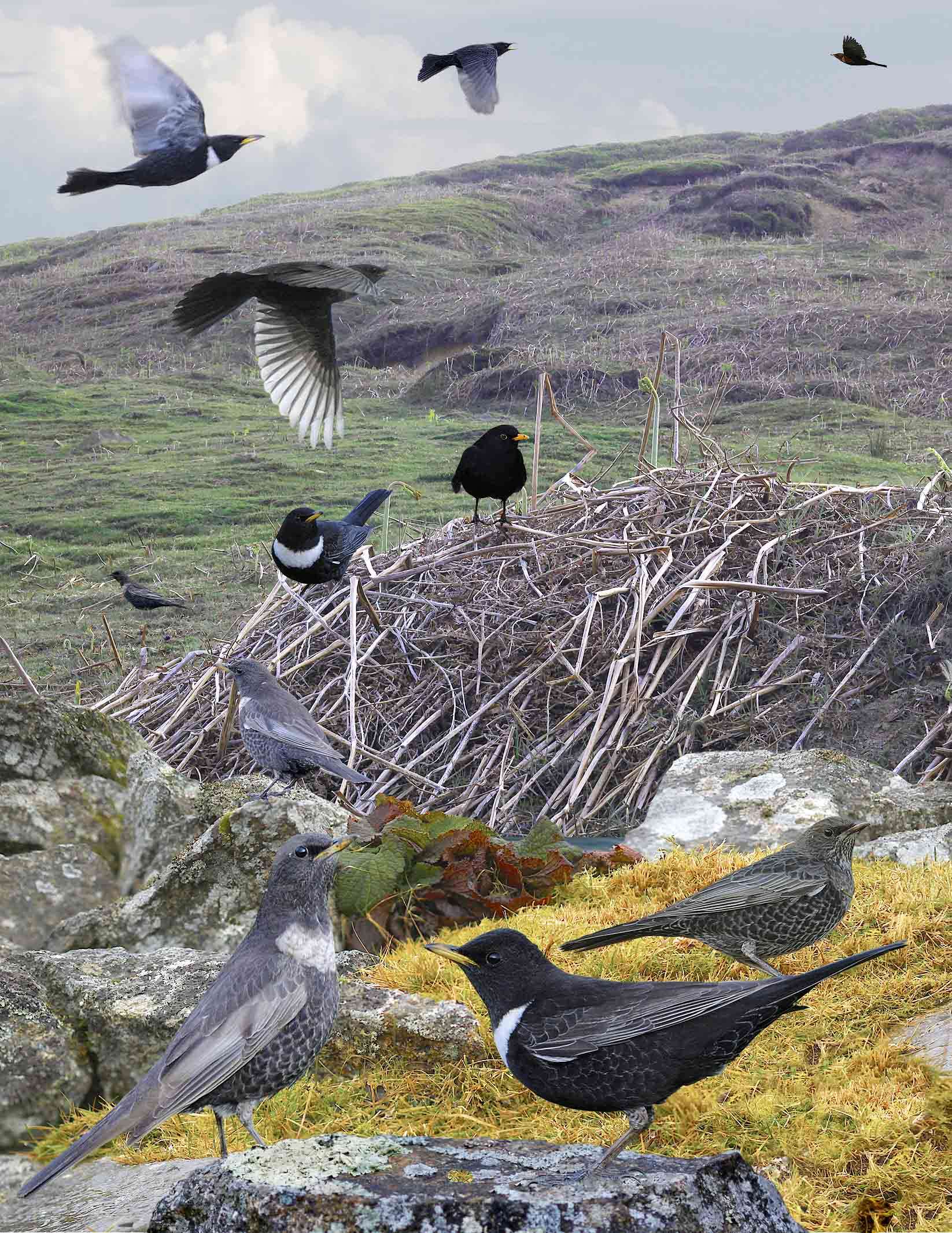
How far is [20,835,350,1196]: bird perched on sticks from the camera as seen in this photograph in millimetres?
2418

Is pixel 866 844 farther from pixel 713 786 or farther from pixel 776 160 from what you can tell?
pixel 776 160

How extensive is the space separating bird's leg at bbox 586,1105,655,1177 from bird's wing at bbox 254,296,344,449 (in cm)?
380

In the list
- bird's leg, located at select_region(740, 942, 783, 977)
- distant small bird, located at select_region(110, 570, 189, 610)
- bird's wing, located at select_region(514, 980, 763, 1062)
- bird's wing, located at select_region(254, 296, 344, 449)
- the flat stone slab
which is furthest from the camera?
distant small bird, located at select_region(110, 570, 189, 610)

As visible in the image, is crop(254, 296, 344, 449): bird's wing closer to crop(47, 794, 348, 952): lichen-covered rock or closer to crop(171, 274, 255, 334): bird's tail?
crop(171, 274, 255, 334): bird's tail

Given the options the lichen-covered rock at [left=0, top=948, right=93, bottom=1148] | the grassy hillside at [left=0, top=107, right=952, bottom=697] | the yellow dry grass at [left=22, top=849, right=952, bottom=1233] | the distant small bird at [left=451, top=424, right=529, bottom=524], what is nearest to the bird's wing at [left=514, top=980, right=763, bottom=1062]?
the yellow dry grass at [left=22, top=849, right=952, bottom=1233]

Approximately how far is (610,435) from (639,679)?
33.0 ft

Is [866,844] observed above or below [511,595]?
below

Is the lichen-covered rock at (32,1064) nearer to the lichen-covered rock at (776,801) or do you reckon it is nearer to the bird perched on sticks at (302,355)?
the bird perched on sticks at (302,355)

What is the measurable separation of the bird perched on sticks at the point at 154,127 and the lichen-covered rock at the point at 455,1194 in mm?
3232

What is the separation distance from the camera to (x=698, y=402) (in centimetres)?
1816

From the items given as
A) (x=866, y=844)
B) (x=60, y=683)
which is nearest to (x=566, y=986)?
(x=866, y=844)

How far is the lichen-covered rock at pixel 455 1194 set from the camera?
2.16m

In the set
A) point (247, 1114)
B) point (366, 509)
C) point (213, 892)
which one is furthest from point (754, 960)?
point (366, 509)

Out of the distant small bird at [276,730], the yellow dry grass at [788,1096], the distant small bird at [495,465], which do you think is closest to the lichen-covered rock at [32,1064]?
the yellow dry grass at [788,1096]
